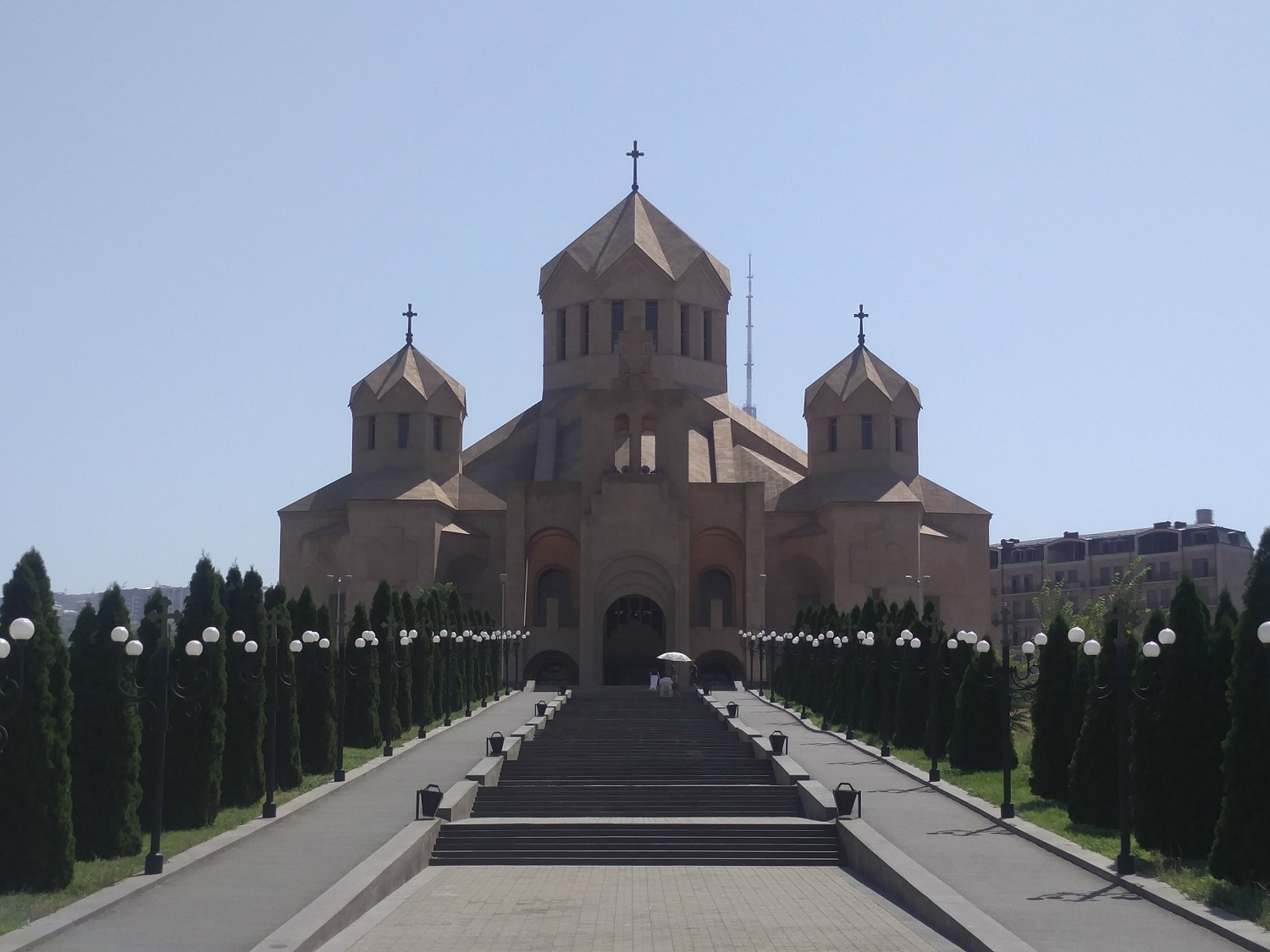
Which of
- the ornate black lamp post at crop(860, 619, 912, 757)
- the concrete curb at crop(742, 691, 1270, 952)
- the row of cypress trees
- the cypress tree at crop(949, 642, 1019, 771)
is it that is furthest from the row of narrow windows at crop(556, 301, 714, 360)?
the concrete curb at crop(742, 691, 1270, 952)

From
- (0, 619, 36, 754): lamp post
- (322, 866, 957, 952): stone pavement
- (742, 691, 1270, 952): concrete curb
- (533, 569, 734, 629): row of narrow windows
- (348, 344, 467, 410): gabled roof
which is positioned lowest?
(322, 866, 957, 952): stone pavement

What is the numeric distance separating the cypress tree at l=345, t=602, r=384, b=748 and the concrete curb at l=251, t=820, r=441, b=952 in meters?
9.71

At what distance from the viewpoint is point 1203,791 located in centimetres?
1535

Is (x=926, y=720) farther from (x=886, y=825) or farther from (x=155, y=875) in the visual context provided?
(x=155, y=875)

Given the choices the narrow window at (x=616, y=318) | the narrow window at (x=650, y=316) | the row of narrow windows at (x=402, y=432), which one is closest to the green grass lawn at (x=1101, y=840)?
the row of narrow windows at (x=402, y=432)

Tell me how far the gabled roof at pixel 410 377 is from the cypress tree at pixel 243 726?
35.5 meters

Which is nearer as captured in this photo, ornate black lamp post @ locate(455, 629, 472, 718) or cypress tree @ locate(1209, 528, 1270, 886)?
cypress tree @ locate(1209, 528, 1270, 886)

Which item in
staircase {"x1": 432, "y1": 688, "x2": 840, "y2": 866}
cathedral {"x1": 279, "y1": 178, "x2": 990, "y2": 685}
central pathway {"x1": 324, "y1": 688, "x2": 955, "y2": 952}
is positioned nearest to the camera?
central pathway {"x1": 324, "y1": 688, "x2": 955, "y2": 952}

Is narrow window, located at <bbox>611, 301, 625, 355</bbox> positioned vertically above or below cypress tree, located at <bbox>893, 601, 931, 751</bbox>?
above

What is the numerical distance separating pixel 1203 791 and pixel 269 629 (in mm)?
12121

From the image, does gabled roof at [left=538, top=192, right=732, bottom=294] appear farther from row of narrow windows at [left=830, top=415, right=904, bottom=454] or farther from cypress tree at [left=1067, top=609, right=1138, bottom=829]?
cypress tree at [left=1067, top=609, right=1138, bottom=829]

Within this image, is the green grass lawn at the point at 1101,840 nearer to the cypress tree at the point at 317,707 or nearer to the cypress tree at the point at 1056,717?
the cypress tree at the point at 1056,717

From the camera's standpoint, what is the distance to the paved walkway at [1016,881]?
11.8m

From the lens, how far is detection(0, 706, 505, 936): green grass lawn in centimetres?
1248
